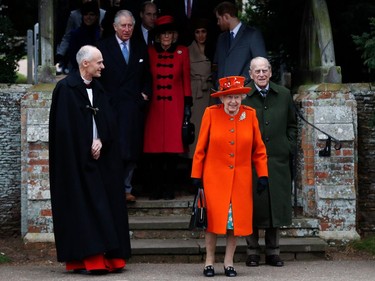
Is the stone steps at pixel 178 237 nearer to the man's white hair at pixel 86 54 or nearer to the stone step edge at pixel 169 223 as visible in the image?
the stone step edge at pixel 169 223

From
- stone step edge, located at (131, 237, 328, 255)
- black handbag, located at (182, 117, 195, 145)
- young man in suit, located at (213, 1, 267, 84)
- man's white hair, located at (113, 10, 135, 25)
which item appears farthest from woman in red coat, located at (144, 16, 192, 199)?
stone step edge, located at (131, 237, 328, 255)

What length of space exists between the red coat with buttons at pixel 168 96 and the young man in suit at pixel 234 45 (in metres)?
0.42

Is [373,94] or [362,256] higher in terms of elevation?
[373,94]

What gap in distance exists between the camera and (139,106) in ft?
43.9

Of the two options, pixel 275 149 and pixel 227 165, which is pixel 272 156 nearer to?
pixel 275 149

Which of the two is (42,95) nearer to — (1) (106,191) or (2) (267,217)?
(1) (106,191)

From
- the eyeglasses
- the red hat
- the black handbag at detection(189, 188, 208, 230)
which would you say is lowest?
the black handbag at detection(189, 188, 208, 230)

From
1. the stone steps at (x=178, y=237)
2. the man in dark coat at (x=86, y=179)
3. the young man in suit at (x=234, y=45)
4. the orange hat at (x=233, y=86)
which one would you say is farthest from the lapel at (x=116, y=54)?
the orange hat at (x=233, y=86)

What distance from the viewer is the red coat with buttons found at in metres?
13.7

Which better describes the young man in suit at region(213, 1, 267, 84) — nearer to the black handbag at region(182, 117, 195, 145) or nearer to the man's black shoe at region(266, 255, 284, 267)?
the black handbag at region(182, 117, 195, 145)

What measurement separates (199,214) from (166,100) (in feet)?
8.98

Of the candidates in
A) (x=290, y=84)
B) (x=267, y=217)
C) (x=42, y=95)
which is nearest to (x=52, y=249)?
(x=42, y=95)

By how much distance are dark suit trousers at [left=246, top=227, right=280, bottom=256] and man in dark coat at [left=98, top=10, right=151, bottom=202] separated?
6.13ft

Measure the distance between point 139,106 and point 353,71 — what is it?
Result: 343 centimetres
